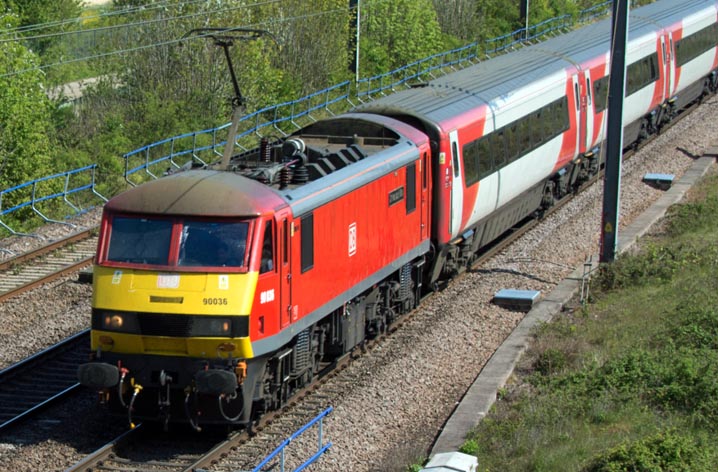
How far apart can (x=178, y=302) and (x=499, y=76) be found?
1216cm

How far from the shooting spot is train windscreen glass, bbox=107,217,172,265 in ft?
41.5

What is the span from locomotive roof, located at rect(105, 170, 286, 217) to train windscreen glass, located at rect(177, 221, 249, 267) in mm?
136

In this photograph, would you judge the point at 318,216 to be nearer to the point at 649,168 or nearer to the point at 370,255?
the point at 370,255

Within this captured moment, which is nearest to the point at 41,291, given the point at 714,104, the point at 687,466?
the point at 687,466

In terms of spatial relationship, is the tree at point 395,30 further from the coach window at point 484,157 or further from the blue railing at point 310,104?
the coach window at point 484,157

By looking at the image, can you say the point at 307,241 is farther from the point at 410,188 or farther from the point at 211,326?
the point at 410,188

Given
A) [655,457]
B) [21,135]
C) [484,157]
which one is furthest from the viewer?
[21,135]

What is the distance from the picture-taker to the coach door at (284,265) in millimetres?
13000

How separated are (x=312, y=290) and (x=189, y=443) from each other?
2.29 m

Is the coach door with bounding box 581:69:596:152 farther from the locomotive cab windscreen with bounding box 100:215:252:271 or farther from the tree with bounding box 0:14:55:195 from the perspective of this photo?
the locomotive cab windscreen with bounding box 100:215:252:271

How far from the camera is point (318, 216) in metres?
14.0

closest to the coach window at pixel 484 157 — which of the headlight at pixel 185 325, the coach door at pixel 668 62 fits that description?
the headlight at pixel 185 325

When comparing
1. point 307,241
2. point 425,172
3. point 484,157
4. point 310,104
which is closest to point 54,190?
point 310,104

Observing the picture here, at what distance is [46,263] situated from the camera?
21375 millimetres
